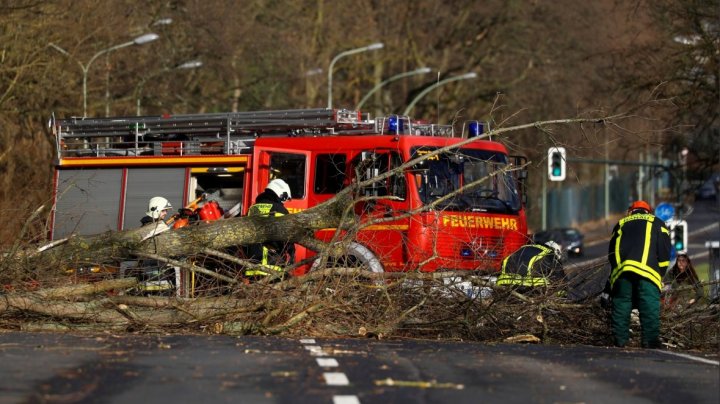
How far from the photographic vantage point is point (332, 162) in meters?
18.9

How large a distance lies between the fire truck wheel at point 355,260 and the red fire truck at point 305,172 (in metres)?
0.07

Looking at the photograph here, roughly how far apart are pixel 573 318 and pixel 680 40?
1626cm

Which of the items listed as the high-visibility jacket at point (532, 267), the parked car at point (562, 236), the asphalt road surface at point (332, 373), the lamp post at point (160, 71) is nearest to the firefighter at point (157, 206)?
the high-visibility jacket at point (532, 267)

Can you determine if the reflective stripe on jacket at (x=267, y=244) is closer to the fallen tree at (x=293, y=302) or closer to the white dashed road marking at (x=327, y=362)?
the fallen tree at (x=293, y=302)

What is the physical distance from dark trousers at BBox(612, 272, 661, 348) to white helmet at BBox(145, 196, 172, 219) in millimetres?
6983

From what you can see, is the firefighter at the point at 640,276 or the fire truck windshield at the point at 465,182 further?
the fire truck windshield at the point at 465,182

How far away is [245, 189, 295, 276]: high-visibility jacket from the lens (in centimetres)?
1497

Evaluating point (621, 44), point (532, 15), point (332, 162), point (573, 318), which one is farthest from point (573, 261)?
point (532, 15)

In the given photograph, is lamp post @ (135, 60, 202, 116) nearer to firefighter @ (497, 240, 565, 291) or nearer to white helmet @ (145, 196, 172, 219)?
white helmet @ (145, 196, 172, 219)

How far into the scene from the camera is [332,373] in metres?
9.89

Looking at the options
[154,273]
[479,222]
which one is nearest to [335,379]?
[154,273]

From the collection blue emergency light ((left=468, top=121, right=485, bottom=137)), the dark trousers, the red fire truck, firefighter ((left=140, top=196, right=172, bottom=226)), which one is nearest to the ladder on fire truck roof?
the red fire truck

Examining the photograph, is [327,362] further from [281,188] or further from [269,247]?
[281,188]

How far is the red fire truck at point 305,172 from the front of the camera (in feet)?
58.9
